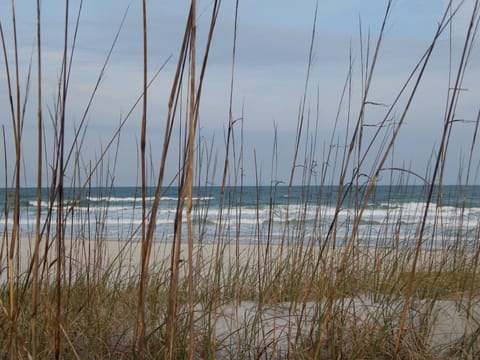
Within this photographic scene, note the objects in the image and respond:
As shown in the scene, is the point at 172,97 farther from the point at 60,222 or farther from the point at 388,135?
the point at 388,135

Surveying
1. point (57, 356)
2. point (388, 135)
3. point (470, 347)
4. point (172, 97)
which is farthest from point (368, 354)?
point (172, 97)

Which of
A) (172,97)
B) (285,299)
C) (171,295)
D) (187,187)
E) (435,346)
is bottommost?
(285,299)

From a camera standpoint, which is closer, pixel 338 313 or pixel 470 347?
pixel 470 347

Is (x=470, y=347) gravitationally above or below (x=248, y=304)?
above

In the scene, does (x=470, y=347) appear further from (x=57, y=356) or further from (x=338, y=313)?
(x=57, y=356)

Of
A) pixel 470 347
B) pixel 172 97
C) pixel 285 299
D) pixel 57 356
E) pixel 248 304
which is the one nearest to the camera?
pixel 172 97

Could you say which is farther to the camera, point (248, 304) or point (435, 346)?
point (248, 304)

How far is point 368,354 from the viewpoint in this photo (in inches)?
53.2

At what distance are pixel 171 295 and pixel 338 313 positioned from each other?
73 cm

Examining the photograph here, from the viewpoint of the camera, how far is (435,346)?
133cm

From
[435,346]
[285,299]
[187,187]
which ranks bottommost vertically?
[285,299]

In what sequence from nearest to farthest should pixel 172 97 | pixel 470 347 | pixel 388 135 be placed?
1. pixel 172 97
2. pixel 470 347
3. pixel 388 135

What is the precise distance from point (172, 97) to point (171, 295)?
288 mm

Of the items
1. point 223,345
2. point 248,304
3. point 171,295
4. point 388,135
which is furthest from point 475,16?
point 248,304
